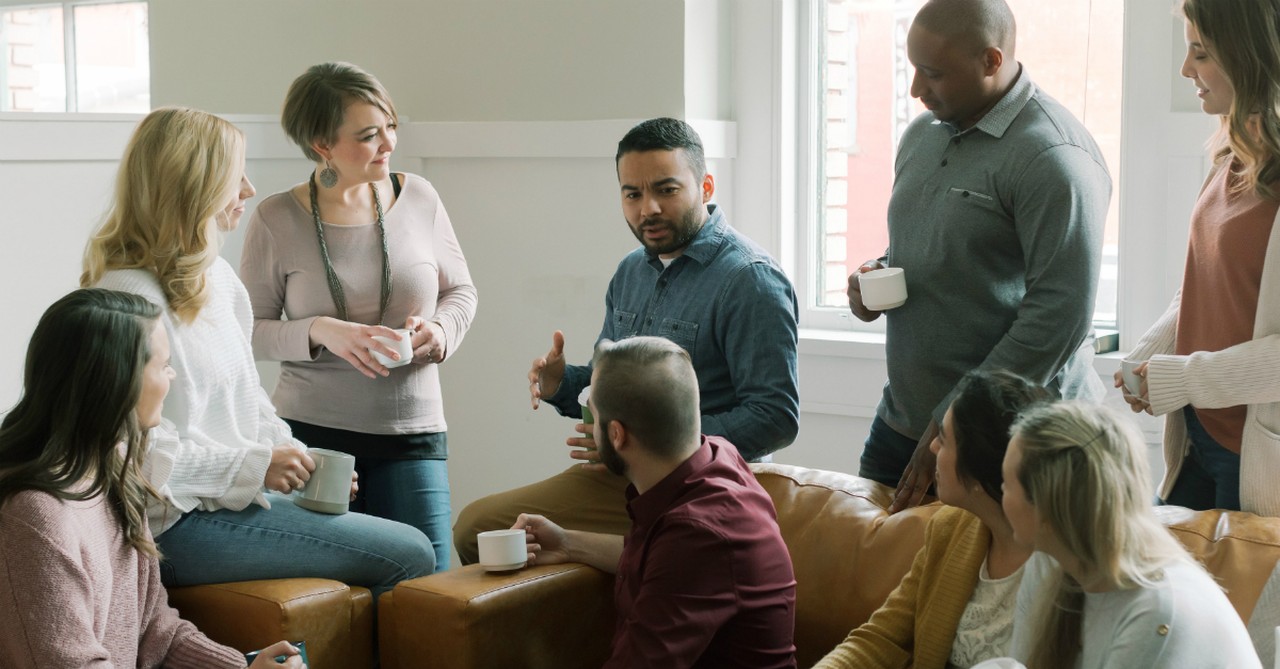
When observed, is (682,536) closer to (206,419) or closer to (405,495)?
(206,419)

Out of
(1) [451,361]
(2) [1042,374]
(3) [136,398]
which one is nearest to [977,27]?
(2) [1042,374]

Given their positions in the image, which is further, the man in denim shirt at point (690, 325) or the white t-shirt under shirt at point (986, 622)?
the man in denim shirt at point (690, 325)

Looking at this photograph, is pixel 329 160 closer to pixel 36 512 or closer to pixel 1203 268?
pixel 36 512

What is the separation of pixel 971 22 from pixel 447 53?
1.96m

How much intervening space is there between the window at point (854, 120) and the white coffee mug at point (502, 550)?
171cm

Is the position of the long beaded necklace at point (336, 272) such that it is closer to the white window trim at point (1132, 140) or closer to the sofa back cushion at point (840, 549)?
the sofa back cushion at point (840, 549)

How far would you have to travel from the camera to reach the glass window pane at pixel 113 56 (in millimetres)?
5547

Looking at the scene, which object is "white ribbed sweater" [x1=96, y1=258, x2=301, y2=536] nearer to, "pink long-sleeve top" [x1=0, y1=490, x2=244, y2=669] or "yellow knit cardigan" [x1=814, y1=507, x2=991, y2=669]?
"pink long-sleeve top" [x1=0, y1=490, x2=244, y2=669]

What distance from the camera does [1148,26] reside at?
10.3ft

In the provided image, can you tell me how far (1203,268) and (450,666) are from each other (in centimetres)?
143

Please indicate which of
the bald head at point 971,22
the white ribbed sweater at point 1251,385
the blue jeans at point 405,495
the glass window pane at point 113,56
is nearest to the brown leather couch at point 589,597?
the white ribbed sweater at point 1251,385

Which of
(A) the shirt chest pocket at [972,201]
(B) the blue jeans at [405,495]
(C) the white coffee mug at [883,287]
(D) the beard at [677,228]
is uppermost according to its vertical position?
(A) the shirt chest pocket at [972,201]

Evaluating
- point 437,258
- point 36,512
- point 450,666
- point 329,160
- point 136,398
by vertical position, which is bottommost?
point 450,666

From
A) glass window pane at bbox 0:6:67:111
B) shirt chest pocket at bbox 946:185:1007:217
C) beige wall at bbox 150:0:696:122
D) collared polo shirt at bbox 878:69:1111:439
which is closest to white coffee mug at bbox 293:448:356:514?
collared polo shirt at bbox 878:69:1111:439
